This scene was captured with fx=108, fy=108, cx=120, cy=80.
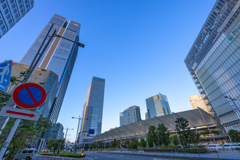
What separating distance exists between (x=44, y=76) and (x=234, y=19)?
358ft

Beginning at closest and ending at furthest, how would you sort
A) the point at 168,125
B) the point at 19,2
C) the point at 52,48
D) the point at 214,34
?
the point at 168,125 → the point at 214,34 → the point at 19,2 → the point at 52,48

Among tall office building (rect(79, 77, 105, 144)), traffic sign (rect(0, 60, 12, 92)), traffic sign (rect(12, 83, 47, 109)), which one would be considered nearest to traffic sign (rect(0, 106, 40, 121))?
traffic sign (rect(12, 83, 47, 109))

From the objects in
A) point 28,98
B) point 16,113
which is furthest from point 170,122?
point 16,113

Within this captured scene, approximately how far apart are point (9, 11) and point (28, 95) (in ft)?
288

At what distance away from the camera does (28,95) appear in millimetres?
3004

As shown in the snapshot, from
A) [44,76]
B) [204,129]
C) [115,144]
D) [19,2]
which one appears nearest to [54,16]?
[19,2]

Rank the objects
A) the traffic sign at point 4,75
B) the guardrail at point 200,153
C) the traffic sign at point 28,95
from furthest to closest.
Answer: the guardrail at point 200,153 < the traffic sign at point 4,75 < the traffic sign at point 28,95

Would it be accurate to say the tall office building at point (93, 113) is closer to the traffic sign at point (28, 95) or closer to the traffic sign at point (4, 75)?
the traffic sign at point (4, 75)

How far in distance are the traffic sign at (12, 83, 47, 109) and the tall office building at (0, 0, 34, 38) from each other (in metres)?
79.3

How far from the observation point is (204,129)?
52375mm

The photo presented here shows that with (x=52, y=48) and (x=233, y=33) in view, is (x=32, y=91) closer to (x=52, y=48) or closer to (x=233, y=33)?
(x=233, y=33)

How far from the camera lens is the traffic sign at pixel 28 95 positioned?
9.62 feet

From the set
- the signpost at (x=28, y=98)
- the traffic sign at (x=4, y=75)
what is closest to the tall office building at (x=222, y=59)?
the signpost at (x=28, y=98)

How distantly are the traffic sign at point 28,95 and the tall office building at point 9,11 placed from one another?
79.3 m
